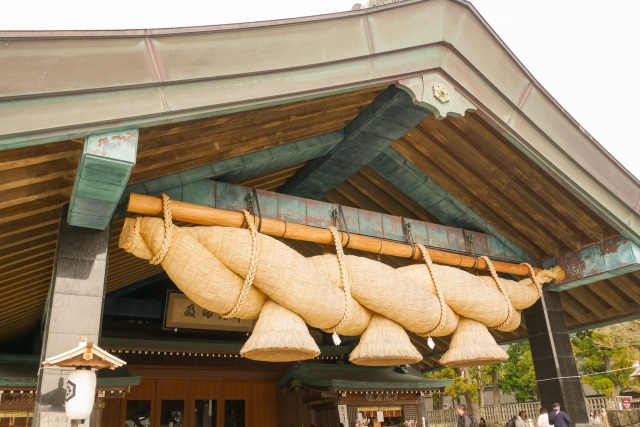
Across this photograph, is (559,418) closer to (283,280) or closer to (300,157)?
(283,280)

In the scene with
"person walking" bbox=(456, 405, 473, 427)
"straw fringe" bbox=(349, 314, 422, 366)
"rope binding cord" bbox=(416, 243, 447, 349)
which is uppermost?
"rope binding cord" bbox=(416, 243, 447, 349)

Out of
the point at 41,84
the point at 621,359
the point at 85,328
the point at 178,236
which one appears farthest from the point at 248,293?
the point at 621,359

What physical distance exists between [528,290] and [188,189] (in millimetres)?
4361

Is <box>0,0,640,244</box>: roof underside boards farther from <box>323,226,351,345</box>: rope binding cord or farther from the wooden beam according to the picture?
<box>323,226,351,345</box>: rope binding cord

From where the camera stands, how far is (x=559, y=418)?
19.3 feet

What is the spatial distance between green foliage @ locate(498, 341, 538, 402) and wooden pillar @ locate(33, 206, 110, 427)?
27.7 m

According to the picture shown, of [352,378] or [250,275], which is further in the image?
[352,378]

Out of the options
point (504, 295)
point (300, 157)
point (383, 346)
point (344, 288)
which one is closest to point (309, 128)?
point (300, 157)

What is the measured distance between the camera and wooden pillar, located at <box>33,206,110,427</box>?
133 inches

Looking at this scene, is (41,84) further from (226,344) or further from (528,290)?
(226,344)

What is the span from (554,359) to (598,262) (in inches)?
53.4

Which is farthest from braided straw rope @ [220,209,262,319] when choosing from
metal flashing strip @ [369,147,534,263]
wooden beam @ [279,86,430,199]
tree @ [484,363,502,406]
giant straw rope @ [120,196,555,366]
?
tree @ [484,363,502,406]

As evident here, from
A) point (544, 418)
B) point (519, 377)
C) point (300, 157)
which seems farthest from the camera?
point (519, 377)

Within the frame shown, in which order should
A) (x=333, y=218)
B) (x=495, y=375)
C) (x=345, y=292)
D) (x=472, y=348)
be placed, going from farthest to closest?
1. (x=495, y=375)
2. (x=333, y=218)
3. (x=472, y=348)
4. (x=345, y=292)
